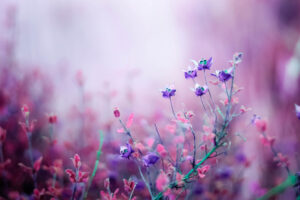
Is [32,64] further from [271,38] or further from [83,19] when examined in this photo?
[271,38]

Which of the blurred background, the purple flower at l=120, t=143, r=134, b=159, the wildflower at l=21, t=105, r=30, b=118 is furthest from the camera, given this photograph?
the blurred background

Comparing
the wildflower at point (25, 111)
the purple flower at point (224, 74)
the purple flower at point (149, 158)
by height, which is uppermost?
the purple flower at point (224, 74)

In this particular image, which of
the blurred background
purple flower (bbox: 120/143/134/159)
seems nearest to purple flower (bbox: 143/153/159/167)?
purple flower (bbox: 120/143/134/159)

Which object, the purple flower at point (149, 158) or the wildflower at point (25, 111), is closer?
the purple flower at point (149, 158)

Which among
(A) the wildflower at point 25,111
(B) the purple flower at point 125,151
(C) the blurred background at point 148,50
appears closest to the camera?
(B) the purple flower at point 125,151

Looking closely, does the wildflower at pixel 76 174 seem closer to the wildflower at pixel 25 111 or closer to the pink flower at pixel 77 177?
the pink flower at pixel 77 177

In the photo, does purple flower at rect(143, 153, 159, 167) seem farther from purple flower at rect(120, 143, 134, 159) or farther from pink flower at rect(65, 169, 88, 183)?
pink flower at rect(65, 169, 88, 183)

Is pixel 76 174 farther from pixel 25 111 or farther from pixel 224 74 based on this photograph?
pixel 224 74

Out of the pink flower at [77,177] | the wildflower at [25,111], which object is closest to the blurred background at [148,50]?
the wildflower at [25,111]
